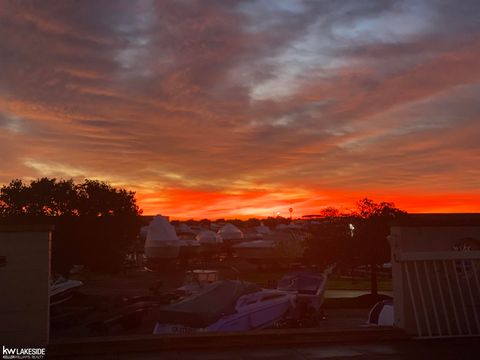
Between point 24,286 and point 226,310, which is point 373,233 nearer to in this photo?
point 226,310

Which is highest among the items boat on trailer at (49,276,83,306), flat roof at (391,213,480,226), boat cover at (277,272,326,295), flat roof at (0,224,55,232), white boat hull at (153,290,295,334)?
flat roof at (0,224,55,232)

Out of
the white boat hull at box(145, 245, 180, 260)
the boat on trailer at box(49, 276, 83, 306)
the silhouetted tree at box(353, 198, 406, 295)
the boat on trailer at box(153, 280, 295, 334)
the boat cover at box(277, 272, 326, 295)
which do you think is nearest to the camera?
the boat on trailer at box(153, 280, 295, 334)

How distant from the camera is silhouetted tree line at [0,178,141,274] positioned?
3347 centimetres

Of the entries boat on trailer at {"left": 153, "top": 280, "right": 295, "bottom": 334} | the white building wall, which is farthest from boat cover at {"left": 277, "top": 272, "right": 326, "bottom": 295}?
the white building wall

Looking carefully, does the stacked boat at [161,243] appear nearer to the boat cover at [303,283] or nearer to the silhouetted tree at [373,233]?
the silhouetted tree at [373,233]

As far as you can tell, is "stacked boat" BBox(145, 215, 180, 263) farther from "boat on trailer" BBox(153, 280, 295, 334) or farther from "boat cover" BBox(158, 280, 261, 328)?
"boat cover" BBox(158, 280, 261, 328)

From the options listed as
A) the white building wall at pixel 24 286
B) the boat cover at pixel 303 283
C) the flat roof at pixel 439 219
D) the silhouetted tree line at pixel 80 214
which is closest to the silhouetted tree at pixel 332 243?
the boat cover at pixel 303 283

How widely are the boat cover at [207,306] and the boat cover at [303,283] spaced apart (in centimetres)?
504

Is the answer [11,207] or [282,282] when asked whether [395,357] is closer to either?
[282,282]

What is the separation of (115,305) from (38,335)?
58.6 feet

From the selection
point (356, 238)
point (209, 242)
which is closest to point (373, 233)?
point (356, 238)

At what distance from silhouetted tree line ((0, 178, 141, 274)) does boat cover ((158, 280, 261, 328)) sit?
2106cm

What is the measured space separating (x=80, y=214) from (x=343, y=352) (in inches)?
1211

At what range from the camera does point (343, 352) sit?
7113mm
